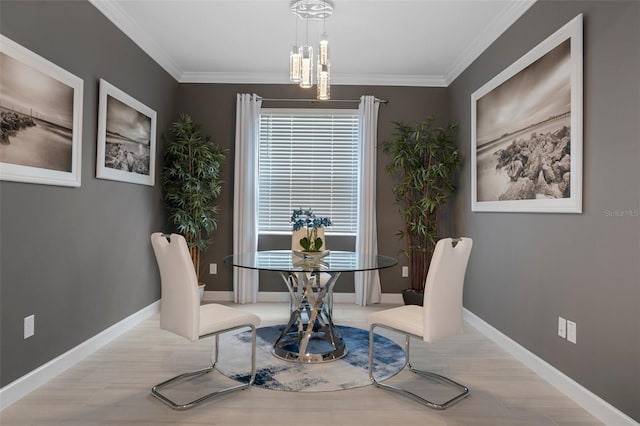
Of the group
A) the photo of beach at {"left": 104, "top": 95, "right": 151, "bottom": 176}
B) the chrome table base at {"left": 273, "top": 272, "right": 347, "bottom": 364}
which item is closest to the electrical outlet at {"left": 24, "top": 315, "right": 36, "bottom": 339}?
the photo of beach at {"left": 104, "top": 95, "right": 151, "bottom": 176}

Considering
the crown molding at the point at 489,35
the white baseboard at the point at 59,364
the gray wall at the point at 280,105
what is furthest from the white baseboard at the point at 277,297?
the crown molding at the point at 489,35

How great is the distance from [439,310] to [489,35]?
100 inches

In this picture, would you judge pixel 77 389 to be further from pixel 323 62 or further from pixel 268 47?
pixel 268 47

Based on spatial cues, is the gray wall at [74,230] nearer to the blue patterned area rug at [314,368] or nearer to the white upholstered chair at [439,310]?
the blue patterned area rug at [314,368]

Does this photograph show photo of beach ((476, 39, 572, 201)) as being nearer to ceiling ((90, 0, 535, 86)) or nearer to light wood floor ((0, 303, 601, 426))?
ceiling ((90, 0, 535, 86))

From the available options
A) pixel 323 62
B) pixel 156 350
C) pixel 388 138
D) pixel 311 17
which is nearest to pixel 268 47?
pixel 311 17

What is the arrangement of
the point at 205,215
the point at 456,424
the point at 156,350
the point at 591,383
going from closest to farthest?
the point at 456,424, the point at 591,383, the point at 156,350, the point at 205,215

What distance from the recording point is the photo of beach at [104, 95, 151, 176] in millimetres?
3182

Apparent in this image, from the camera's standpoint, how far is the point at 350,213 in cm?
480

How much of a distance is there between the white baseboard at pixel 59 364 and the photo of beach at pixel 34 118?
121cm

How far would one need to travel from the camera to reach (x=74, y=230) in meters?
2.74

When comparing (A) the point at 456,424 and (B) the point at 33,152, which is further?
(B) the point at 33,152

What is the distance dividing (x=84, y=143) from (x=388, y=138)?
3.13 meters

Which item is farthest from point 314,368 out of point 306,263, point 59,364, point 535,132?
point 535,132
